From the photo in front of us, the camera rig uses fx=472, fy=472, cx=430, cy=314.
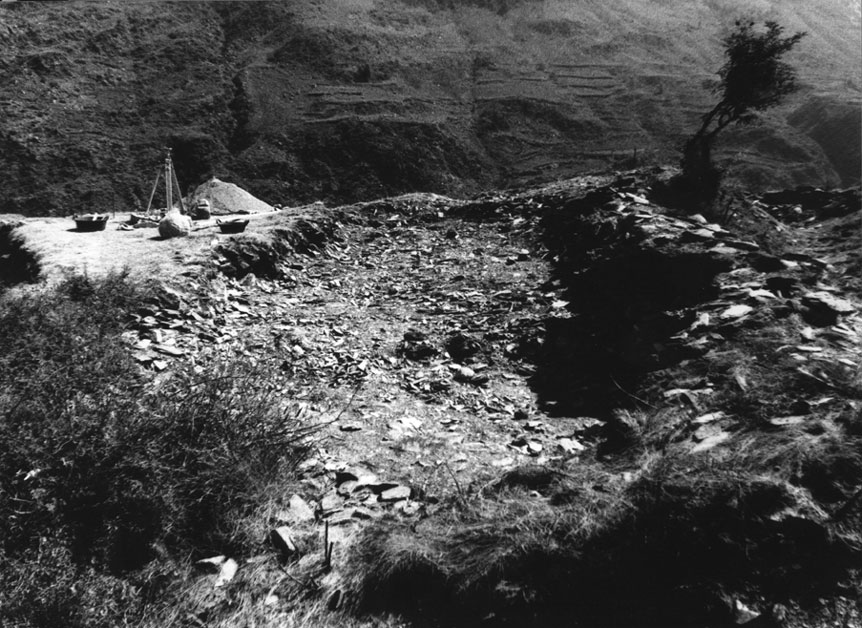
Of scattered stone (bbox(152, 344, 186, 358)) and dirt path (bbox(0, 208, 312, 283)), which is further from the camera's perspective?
dirt path (bbox(0, 208, 312, 283))

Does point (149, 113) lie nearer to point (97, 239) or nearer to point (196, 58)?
point (196, 58)

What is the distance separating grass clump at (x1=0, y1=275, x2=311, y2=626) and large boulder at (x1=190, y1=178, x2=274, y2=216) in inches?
425

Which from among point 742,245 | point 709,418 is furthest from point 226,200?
point 709,418

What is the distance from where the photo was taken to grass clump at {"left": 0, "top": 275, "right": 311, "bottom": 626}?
216cm

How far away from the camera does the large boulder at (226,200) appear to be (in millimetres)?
13531

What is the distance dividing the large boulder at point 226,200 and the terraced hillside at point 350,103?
55.5ft

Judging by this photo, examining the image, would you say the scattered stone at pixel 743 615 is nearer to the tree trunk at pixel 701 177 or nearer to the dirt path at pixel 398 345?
the dirt path at pixel 398 345

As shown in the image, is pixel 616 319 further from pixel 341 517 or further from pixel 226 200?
pixel 226 200

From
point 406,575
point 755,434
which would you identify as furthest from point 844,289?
point 406,575

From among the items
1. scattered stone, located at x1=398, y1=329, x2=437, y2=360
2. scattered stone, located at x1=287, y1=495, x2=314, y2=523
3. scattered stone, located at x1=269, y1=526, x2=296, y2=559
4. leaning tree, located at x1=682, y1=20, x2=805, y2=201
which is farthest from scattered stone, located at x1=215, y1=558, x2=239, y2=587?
leaning tree, located at x1=682, y1=20, x2=805, y2=201

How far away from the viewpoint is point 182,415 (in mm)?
2957

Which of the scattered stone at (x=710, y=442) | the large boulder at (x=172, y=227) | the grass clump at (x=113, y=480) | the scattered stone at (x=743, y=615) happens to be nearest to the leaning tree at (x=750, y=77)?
the scattered stone at (x=710, y=442)

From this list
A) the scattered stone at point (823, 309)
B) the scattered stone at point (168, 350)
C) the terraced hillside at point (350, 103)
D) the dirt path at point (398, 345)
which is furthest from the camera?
the terraced hillside at point (350, 103)

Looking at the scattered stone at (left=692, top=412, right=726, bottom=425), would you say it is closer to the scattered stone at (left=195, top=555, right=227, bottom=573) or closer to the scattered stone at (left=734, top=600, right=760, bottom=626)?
the scattered stone at (left=734, top=600, right=760, bottom=626)
